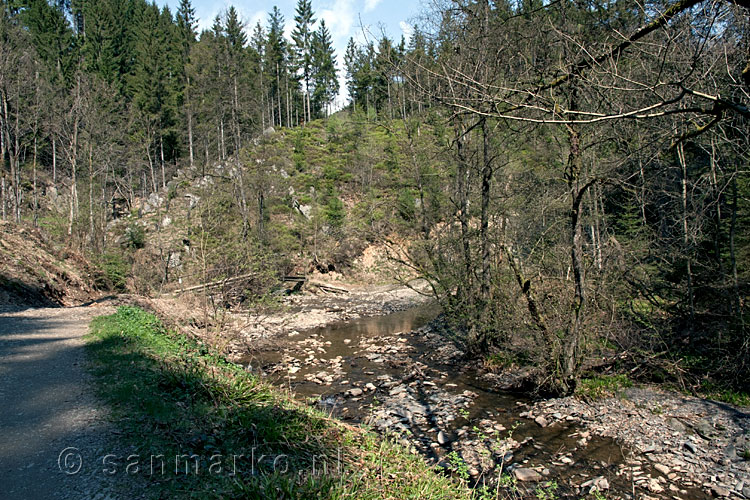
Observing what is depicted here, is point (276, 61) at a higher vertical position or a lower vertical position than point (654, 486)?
higher

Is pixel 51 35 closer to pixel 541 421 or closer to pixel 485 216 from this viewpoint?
pixel 485 216

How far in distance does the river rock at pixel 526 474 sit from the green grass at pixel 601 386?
2.75m

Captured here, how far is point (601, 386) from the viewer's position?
8023 mm

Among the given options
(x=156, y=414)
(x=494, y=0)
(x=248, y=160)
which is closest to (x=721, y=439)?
(x=156, y=414)

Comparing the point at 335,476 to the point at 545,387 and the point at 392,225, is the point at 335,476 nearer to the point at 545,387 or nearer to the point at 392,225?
the point at 545,387

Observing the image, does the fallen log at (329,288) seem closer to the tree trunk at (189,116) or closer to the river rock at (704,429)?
the river rock at (704,429)

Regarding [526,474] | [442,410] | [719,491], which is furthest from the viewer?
[442,410]

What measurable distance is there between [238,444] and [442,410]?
4.91 m

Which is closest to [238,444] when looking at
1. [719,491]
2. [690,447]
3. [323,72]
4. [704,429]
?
[719,491]

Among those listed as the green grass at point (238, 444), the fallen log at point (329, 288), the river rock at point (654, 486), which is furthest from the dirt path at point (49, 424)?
the fallen log at point (329, 288)

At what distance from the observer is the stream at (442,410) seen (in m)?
5.75

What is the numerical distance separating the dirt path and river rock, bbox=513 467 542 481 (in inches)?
190

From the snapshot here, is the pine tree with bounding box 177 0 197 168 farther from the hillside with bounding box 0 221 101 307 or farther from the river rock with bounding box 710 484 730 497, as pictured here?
→ the river rock with bounding box 710 484 730 497

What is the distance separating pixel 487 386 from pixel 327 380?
372cm
